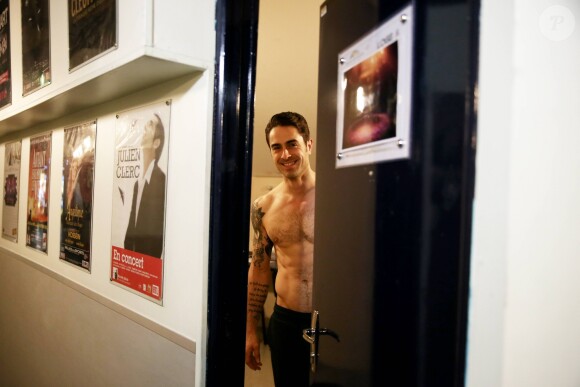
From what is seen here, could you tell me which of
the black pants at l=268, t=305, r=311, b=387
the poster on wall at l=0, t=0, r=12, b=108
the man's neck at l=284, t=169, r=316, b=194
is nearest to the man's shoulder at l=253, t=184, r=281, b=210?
the man's neck at l=284, t=169, r=316, b=194

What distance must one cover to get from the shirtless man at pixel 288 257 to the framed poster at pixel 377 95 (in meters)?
0.98

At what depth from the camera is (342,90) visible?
1222 mm

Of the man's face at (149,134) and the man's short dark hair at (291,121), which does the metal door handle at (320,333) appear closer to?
the man's face at (149,134)

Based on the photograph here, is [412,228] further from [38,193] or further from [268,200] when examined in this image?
[38,193]

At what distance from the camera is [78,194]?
181cm

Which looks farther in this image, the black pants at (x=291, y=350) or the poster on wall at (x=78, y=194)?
the black pants at (x=291, y=350)

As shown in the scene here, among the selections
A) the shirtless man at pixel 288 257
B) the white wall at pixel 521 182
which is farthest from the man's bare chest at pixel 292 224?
the white wall at pixel 521 182

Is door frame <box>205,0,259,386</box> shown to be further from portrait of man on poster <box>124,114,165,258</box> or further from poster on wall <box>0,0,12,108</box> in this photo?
poster on wall <box>0,0,12,108</box>

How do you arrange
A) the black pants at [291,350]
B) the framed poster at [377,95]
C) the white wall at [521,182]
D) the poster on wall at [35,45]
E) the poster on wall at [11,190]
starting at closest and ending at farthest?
the white wall at [521,182] < the framed poster at [377,95] < the poster on wall at [35,45] < the black pants at [291,350] < the poster on wall at [11,190]

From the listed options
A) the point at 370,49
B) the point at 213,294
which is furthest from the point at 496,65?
the point at 213,294

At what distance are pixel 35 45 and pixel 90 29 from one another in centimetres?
72

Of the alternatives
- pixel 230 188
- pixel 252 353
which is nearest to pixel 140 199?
pixel 230 188

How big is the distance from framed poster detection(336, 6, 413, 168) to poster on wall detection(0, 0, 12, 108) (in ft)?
6.76

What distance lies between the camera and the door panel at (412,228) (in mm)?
722
